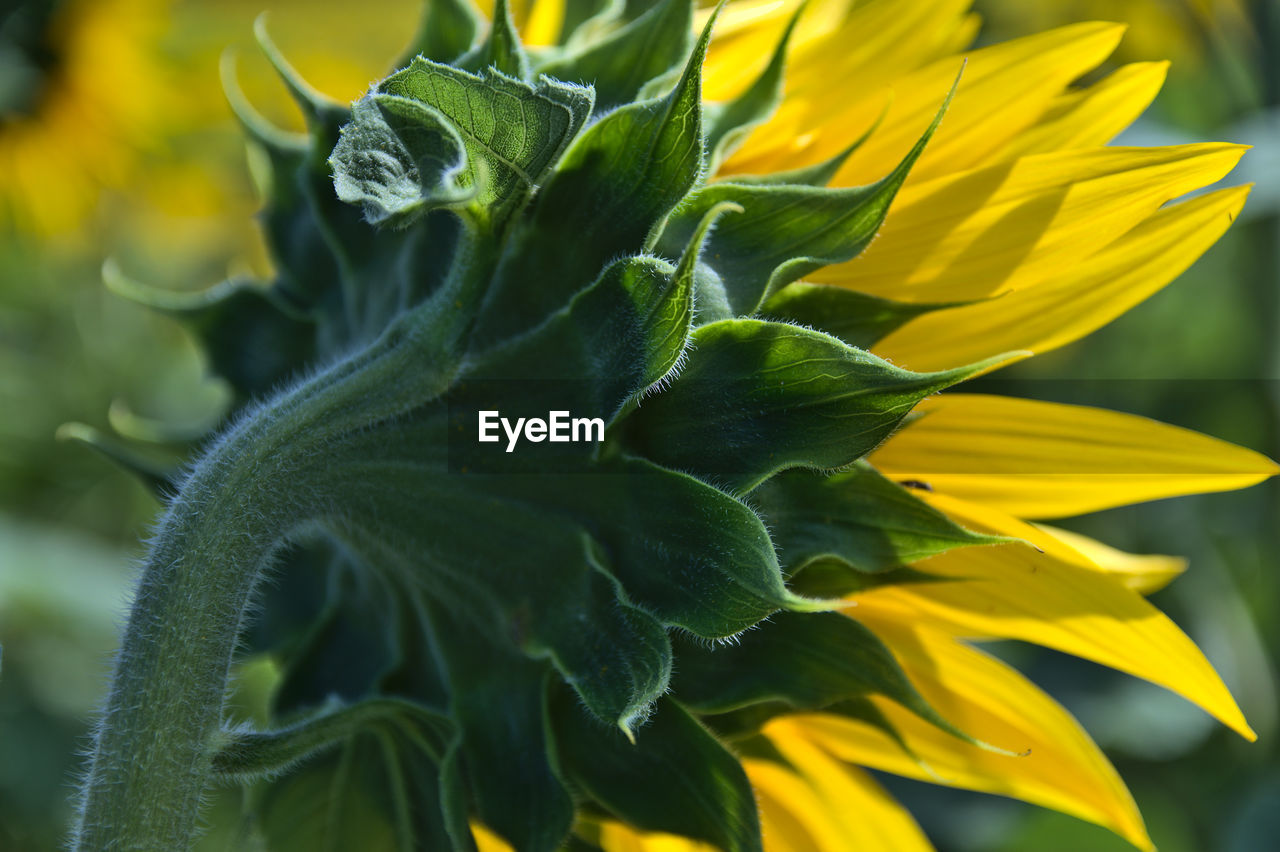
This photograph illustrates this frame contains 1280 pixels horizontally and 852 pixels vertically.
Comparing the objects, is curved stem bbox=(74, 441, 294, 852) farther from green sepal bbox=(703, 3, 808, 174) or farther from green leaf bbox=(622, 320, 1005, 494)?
green sepal bbox=(703, 3, 808, 174)

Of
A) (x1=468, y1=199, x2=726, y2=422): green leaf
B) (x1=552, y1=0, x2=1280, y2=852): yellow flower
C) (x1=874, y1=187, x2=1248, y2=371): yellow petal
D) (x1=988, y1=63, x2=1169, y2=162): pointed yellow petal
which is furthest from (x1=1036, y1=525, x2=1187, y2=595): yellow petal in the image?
(x1=468, y1=199, x2=726, y2=422): green leaf

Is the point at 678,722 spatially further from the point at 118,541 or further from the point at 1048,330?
the point at 118,541

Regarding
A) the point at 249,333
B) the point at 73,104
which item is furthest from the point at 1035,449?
the point at 73,104

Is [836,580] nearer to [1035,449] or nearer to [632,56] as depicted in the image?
[1035,449]

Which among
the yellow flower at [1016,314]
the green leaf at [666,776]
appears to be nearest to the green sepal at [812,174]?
the yellow flower at [1016,314]

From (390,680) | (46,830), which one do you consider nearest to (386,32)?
(46,830)
